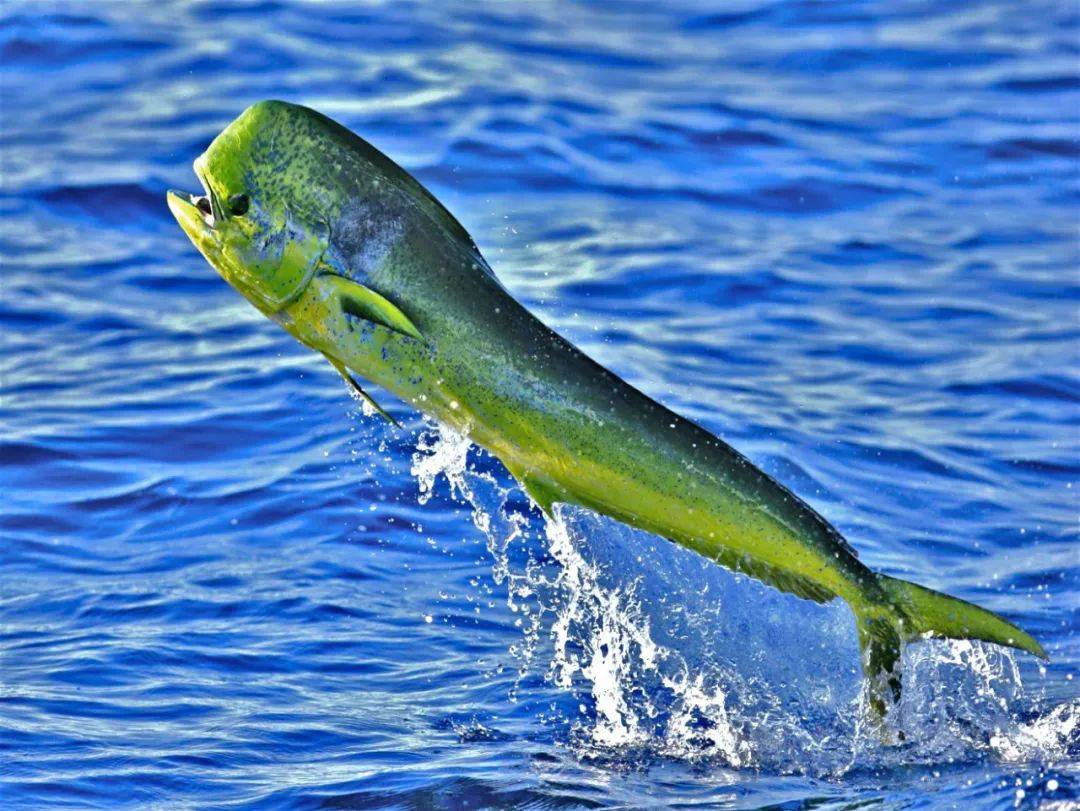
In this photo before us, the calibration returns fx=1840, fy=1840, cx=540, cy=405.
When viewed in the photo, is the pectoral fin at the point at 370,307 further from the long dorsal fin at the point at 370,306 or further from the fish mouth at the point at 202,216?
the fish mouth at the point at 202,216

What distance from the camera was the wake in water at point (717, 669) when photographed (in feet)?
17.6

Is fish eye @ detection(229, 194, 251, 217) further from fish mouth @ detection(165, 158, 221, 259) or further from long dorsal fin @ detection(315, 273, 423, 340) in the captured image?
long dorsal fin @ detection(315, 273, 423, 340)

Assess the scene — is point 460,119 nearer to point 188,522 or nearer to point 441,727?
point 188,522

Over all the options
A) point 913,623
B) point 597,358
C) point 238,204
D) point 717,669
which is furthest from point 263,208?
point 597,358

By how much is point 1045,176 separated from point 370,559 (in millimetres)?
6812

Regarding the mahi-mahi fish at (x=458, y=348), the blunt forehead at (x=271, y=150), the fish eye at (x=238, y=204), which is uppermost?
the blunt forehead at (x=271, y=150)

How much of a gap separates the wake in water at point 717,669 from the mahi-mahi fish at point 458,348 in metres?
0.32

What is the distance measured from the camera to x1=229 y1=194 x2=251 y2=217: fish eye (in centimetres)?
461

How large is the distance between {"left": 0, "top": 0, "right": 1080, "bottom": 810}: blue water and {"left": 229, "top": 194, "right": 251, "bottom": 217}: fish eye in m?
0.81

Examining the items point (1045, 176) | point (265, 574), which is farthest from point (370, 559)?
point (1045, 176)

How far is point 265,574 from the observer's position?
273 inches

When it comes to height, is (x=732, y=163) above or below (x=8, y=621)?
above

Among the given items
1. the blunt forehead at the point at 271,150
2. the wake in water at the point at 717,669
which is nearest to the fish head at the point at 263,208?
the blunt forehead at the point at 271,150

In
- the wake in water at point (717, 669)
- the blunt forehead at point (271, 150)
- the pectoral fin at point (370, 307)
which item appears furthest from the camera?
the wake in water at point (717, 669)
